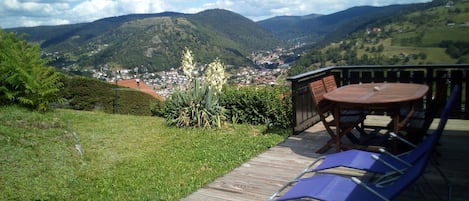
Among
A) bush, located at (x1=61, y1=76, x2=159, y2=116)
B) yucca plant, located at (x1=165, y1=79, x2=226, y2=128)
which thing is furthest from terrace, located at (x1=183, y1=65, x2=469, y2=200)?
bush, located at (x1=61, y1=76, x2=159, y2=116)

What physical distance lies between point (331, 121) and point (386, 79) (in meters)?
2.49

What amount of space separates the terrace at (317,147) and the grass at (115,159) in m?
0.42

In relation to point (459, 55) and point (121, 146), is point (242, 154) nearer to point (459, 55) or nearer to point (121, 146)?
point (121, 146)

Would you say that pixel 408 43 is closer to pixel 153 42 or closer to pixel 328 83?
pixel 328 83

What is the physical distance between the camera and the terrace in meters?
3.81

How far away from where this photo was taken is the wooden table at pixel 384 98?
4.16 m

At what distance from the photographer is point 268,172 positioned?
174 inches

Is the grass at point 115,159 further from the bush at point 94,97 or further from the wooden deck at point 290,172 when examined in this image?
the bush at point 94,97

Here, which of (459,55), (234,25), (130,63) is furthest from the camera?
(234,25)

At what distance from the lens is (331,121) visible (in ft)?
16.6

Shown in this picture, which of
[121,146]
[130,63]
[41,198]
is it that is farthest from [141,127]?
[130,63]

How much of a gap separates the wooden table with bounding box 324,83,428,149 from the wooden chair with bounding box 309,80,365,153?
9cm

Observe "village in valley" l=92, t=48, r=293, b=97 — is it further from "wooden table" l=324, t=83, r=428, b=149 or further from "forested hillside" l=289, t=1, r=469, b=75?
"forested hillside" l=289, t=1, r=469, b=75

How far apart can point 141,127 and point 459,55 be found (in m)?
49.7
